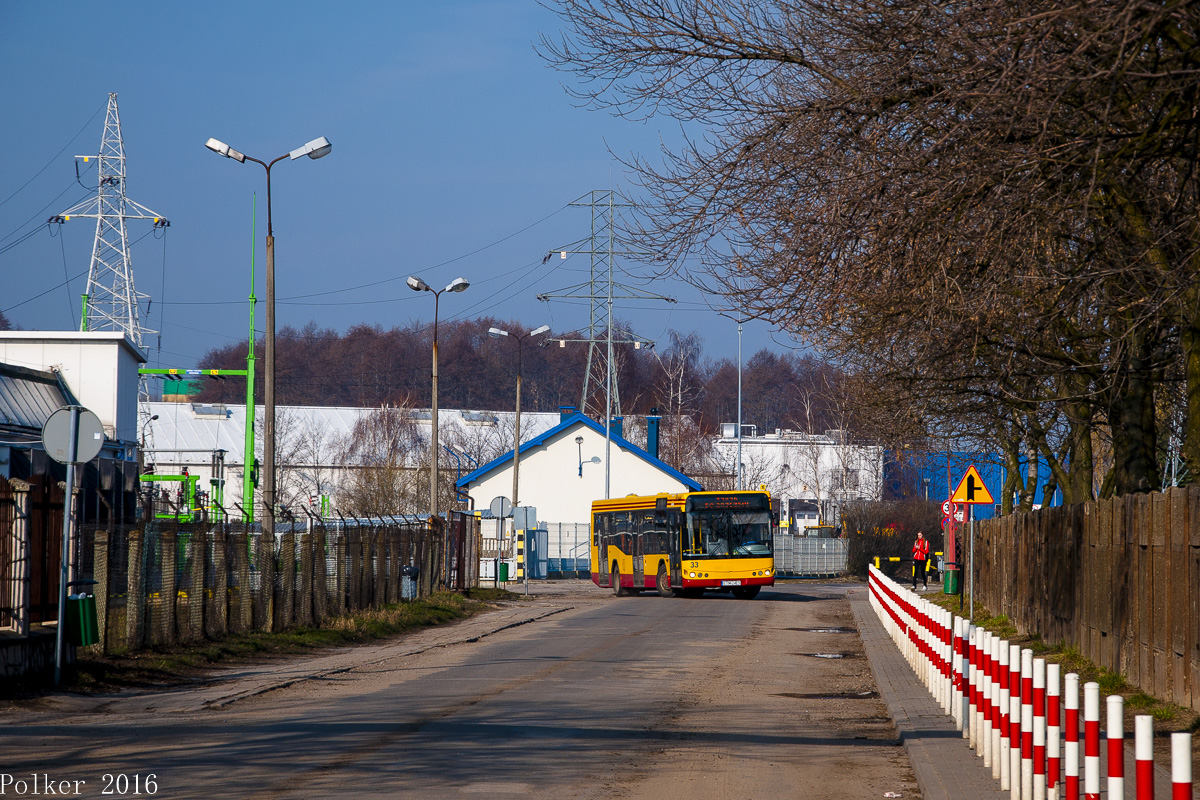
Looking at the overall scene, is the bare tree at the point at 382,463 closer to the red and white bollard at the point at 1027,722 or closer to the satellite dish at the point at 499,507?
the satellite dish at the point at 499,507

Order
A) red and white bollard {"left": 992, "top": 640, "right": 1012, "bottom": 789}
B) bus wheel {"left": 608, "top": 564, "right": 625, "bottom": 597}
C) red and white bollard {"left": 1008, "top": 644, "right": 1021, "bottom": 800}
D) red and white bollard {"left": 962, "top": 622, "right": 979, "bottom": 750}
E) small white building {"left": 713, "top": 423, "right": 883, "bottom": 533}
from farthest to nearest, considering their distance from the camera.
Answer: small white building {"left": 713, "top": 423, "right": 883, "bottom": 533} → bus wheel {"left": 608, "top": 564, "right": 625, "bottom": 597} → red and white bollard {"left": 962, "top": 622, "right": 979, "bottom": 750} → red and white bollard {"left": 992, "top": 640, "right": 1012, "bottom": 789} → red and white bollard {"left": 1008, "top": 644, "right": 1021, "bottom": 800}

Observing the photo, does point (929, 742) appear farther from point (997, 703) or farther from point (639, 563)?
point (639, 563)

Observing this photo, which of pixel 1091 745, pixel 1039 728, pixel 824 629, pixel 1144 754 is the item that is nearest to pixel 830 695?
pixel 1039 728

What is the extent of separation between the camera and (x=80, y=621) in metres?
13.5

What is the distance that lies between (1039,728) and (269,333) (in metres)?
16.6

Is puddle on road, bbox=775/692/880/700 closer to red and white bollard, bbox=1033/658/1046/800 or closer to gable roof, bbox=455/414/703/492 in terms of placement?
red and white bollard, bbox=1033/658/1046/800

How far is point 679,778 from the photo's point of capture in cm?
879

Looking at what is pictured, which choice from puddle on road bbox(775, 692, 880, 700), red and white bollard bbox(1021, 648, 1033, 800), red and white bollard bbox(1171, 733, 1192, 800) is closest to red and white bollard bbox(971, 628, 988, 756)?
red and white bollard bbox(1021, 648, 1033, 800)

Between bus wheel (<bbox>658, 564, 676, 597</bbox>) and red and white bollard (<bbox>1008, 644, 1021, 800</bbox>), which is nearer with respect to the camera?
red and white bollard (<bbox>1008, 644, 1021, 800</bbox>)

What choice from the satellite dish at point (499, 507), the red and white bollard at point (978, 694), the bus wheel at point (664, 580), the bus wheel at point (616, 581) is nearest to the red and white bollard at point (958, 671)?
the red and white bollard at point (978, 694)

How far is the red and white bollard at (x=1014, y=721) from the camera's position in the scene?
745 cm

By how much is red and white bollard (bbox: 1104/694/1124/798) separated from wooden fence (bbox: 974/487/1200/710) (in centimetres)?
593

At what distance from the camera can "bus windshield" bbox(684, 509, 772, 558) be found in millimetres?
36156

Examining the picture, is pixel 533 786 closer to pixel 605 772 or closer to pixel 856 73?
pixel 605 772
